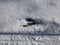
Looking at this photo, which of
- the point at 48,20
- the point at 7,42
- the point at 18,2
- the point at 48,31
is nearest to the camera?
the point at 7,42

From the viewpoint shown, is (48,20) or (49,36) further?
(48,20)

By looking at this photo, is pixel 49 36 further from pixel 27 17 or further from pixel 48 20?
pixel 27 17

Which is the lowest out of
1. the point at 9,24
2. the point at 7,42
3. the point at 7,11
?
the point at 7,42

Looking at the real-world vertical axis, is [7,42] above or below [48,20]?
below

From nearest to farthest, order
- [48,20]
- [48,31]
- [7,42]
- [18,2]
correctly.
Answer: [7,42]
[48,31]
[48,20]
[18,2]

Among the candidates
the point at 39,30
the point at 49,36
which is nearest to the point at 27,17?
the point at 39,30

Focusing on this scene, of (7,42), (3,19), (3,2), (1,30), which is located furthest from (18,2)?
(7,42)

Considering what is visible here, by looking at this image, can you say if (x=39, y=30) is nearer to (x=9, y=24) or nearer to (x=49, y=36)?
(x=49, y=36)
